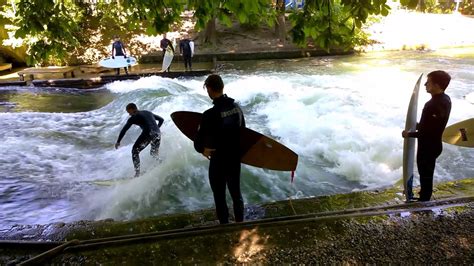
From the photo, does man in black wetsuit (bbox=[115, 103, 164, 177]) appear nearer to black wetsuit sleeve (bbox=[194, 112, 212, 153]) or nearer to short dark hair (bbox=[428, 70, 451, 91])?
black wetsuit sleeve (bbox=[194, 112, 212, 153])

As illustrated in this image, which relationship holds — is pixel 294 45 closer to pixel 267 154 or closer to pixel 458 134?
pixel 458 134

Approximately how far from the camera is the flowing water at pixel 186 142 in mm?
5980

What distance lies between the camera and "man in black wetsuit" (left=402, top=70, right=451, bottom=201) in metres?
3.67

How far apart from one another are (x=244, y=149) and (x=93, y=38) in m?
19.0

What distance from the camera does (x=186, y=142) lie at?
25.8 ft

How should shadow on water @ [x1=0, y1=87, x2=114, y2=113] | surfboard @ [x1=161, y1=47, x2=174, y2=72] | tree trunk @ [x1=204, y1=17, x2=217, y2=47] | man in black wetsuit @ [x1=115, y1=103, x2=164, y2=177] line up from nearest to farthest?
man in black wetsuit @ [x1=115, y1=103, x2=164, y2=177]
shadow on water @ [x1=0, y1=87, x2=114, y2=113]
surfboard @ [x1=161, y1=47, x2=174, y2=72]
tree trunk @ [x1=204, y1=17, x2=217, y2=47]

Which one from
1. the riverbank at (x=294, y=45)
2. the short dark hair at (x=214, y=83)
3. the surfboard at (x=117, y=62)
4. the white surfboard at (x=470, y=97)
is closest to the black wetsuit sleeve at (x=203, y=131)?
the short dark hair at (x=214, y=83)

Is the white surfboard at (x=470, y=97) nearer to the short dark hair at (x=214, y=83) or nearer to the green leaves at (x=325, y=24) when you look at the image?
the green leaves at (x=325, y=24)

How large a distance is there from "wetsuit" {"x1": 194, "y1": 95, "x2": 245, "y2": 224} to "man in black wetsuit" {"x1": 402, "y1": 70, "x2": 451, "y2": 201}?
1.95 meters

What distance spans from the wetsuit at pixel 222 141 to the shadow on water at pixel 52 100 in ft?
30.3

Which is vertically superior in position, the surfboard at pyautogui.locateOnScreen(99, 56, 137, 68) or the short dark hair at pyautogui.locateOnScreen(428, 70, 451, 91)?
the surfboard at pyautogui.locateOnScreen(99, 56, 137, 68)

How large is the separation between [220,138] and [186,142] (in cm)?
451

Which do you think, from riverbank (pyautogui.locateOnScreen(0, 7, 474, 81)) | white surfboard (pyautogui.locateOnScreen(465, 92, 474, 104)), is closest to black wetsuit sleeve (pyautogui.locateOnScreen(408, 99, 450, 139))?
white surfboard (pyautogui.locateOnScreen(465, 92, 474, 104))

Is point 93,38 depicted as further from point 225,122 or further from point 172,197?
point 225,122
